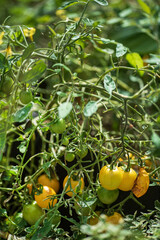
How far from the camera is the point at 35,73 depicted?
62 cm

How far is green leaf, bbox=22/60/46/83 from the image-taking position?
616mm

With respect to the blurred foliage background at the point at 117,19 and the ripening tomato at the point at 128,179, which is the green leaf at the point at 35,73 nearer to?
the ripening tomato at the point at 128,179

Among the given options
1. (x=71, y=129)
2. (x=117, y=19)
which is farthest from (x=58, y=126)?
(x=117, y=19)

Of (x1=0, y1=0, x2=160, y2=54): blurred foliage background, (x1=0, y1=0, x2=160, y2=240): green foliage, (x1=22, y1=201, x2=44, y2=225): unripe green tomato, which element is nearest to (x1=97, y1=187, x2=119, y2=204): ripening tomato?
(x1=0, y1=0, x2=160, y2=240): green foliage

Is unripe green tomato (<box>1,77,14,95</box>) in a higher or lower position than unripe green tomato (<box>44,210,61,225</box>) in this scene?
higher

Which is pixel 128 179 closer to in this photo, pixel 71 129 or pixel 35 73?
pixel 71 129

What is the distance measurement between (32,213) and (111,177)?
0.66 ft

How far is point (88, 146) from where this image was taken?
0.70 meters

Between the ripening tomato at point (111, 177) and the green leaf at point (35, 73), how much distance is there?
0.22m

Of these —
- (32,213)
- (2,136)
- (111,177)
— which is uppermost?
(2,136)

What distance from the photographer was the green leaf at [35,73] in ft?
2.02

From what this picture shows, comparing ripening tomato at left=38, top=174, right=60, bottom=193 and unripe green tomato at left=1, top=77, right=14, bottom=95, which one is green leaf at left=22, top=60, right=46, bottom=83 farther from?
ripening tomato at left=38, top=174, right=60, bottom=193

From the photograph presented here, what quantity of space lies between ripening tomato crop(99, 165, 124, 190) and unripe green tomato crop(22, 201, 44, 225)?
0.16 meters

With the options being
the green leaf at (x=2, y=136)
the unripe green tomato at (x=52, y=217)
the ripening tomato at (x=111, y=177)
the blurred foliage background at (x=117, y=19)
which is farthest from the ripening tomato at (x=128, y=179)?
the blurred foliage background at (x=117, y=19)
